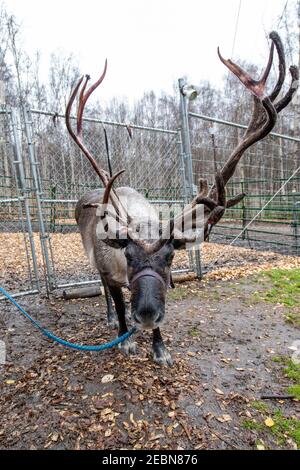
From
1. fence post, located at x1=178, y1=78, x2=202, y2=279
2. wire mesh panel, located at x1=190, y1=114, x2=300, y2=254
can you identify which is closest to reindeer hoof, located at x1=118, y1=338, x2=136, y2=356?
wire mesh panel, located at x1=190, y1=114, x2=300, y2=254

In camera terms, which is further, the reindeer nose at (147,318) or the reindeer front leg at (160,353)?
the reindeer front leg at (160,353)

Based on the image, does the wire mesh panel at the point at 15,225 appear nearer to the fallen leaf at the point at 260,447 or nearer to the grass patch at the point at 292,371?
the grass patch at the point at 292,371

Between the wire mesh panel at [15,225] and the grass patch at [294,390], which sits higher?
the wire mesh panel at [15,225]

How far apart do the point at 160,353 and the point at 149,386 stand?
413 mm

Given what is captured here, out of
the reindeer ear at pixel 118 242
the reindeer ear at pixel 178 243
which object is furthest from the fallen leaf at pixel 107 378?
the reindeer ear at pixel 178 243

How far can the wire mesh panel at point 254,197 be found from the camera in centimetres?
841

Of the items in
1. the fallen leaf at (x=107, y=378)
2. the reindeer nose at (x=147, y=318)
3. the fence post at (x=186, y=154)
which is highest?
the fence post at (x=186, y=154)

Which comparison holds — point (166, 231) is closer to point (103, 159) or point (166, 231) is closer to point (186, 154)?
point (186, 154)

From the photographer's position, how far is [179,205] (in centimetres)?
614

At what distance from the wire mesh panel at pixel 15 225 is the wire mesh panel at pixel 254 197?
108 inches

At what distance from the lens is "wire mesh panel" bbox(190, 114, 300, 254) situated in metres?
8.41

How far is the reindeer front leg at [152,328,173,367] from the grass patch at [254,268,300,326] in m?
1.87

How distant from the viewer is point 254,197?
11492 millimetres
